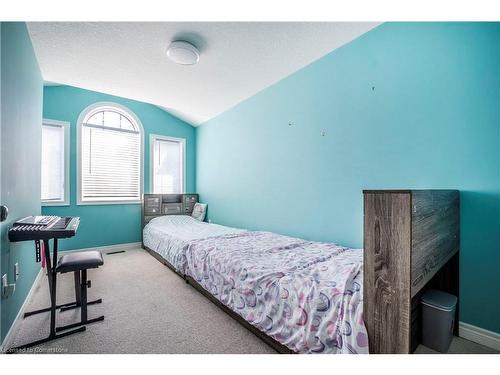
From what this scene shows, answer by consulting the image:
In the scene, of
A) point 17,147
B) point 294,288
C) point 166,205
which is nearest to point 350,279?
point 294,288

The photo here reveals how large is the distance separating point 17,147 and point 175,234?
1961 millimetres

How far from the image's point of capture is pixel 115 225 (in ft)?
13.6

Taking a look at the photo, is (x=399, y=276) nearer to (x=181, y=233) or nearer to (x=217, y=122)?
(x=181, y=233)

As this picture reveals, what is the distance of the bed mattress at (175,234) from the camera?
2.82 m

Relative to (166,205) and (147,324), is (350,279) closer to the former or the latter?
(147,324)

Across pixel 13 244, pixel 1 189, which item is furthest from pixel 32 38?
pixel 13 244

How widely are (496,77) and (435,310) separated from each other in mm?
1594

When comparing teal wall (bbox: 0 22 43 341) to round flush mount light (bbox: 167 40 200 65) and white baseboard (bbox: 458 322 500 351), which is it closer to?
round flush mount light (bbox: 167 40 200 65)

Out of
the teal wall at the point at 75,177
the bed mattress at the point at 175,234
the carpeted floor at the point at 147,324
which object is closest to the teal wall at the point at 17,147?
the carpeted floor at the point at 147,324

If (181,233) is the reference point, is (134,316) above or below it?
below

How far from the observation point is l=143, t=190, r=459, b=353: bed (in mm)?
1016

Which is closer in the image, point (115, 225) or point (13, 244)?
point (13, 244)

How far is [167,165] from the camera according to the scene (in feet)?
15.9

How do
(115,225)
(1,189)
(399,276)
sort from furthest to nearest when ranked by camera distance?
1. (115,225)
2. (1,189)
3. (399,276)
